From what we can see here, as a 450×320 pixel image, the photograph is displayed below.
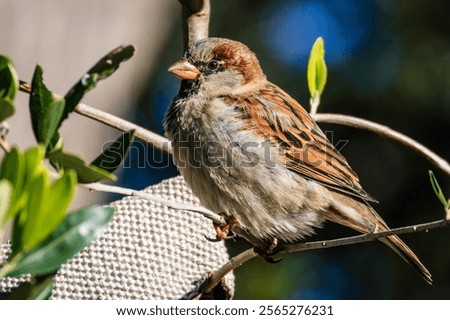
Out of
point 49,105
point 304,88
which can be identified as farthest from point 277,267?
point 49,105

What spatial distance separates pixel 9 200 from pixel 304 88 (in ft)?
11.3

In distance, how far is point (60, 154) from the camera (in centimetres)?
98

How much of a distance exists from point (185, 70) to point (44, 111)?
1.31 m

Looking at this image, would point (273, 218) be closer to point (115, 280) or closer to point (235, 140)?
point (235, 140)

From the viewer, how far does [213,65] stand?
235cm

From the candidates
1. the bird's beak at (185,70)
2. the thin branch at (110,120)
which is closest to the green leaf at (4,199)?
the thin branch at (110,120)

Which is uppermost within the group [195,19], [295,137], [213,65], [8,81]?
[8,81]

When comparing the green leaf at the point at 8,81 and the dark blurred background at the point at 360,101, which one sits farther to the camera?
the dark blurred background at the point at 360,101

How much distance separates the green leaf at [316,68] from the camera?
1982 mm

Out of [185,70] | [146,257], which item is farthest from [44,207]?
[185,70]

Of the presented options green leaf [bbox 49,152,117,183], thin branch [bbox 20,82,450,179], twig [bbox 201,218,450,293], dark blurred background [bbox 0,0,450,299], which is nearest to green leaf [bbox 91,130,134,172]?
green leaf [bbox 49,152,117,183]

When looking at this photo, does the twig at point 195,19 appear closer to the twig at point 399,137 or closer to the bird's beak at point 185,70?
the bird's beak at point 185,70

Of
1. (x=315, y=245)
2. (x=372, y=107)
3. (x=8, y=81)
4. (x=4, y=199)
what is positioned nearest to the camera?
(x=4, y=199)

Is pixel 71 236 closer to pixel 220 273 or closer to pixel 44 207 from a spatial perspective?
pixel 44 207
